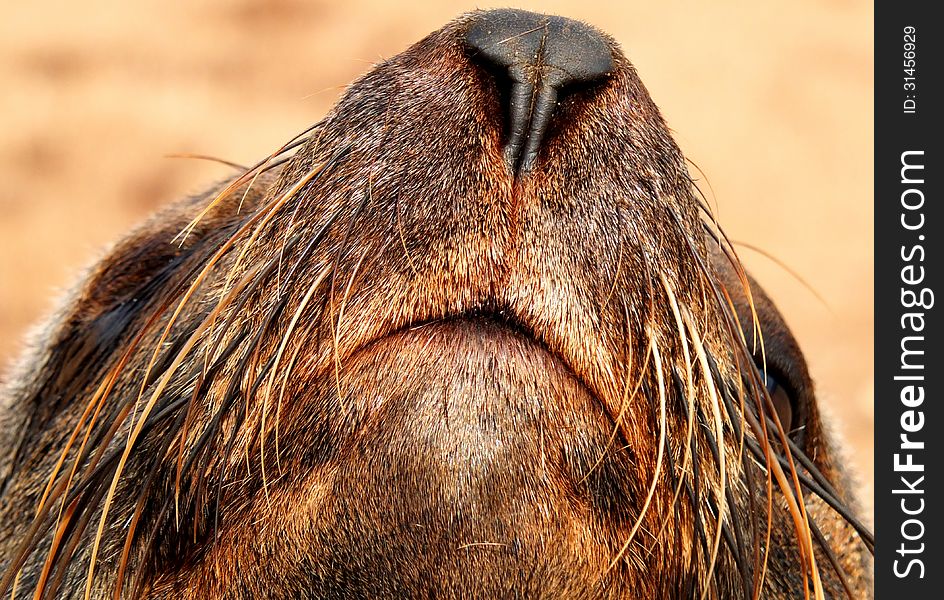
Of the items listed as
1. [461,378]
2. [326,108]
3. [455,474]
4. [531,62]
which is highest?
[326,108]

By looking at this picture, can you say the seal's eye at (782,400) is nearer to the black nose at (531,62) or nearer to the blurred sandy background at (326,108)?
the black nose at (531,62)

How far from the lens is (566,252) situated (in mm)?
2352

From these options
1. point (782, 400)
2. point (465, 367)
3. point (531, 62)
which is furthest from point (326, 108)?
point (465, 367)

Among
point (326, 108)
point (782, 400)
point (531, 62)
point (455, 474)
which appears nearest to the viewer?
point (455, 474)

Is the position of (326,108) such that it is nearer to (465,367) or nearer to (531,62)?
(531,62)

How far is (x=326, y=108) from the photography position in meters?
12.0

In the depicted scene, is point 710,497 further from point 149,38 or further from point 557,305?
point 149,38

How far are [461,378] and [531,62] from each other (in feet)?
2.19

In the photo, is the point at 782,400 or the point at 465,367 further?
the point at 782,400

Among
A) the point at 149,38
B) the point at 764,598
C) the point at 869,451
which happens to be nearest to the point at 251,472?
the point at 764,598

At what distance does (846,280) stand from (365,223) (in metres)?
9.02

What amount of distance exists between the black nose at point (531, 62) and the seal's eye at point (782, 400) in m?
1.29

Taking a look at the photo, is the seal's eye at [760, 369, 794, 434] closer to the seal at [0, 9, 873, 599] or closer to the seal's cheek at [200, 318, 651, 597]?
the seal at [0, 9, 873, 599]

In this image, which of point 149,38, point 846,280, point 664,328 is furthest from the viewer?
point 149,38
